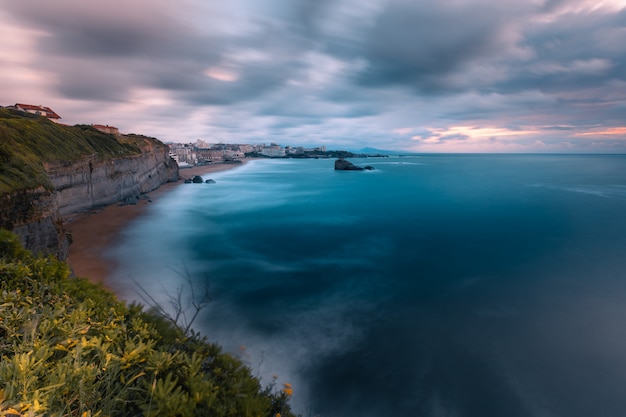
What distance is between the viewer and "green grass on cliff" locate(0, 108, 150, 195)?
1422 cm

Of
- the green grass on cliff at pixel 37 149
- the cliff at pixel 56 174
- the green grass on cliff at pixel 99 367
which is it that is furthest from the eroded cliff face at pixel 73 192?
the green grass on cliff at pixel 99 367

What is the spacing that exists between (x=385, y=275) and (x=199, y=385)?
1814cm

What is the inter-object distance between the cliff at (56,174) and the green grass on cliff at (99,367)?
7.21 meters

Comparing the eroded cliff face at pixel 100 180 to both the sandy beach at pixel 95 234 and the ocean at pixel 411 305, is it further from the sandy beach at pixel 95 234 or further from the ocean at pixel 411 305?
the ocean at pixel 411 305

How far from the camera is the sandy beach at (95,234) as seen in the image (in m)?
18.4

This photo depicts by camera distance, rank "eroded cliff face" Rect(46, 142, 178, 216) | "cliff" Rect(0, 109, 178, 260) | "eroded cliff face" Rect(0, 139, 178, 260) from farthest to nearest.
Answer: "eroded cliff face" Rect(46, 142, 178, 216) < "cliff" Rect(0, 109, 178, 260) < "eroded cliff face" Rect(0, 139, 178, 260)

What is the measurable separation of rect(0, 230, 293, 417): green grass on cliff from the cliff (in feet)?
23.7

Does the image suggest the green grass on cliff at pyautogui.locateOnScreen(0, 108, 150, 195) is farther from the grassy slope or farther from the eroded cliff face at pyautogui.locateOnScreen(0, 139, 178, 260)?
the grassy slope

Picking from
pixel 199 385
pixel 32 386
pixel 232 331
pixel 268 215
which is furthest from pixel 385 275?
pixel 268 215

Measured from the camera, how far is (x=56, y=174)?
88.0 ft

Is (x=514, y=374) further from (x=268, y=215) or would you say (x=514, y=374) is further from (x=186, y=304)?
(x=268, y=215)

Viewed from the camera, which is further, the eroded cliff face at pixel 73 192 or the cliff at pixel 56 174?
the cliff at pixel 56 174

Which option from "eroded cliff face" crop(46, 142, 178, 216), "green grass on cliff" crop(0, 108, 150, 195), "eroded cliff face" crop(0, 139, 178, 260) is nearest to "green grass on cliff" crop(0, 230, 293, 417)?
"eroded cliff face" crop(0, 139, 178, 260)

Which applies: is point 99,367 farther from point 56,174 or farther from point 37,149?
point 56,174
